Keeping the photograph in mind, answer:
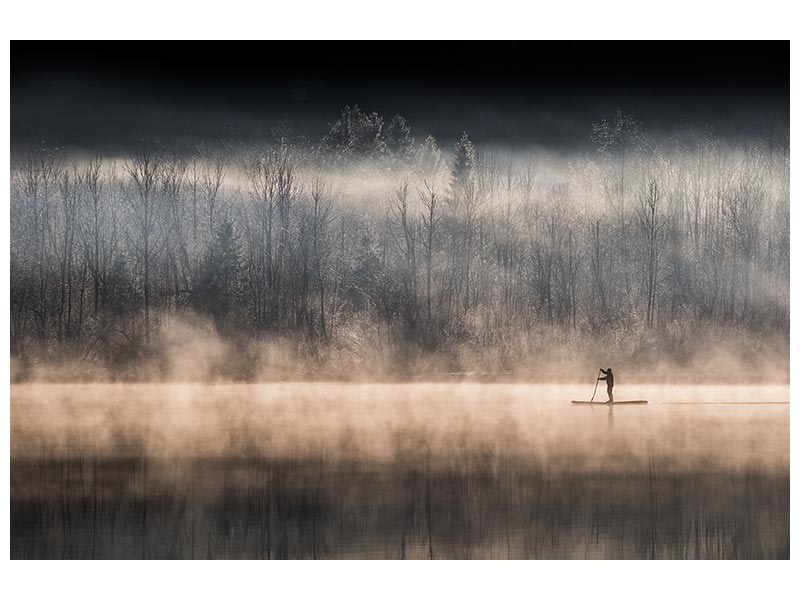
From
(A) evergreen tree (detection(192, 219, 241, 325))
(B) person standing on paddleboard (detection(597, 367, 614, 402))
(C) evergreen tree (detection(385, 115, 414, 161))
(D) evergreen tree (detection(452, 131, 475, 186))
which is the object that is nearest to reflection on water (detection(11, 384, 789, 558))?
(B) person standing on paddleboard (detection(597, 367, 614, 402))

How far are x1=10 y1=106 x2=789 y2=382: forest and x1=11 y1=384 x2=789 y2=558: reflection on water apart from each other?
296 millimetres

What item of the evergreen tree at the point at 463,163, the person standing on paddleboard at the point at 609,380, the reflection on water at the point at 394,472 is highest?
→ the evergreen tree at the point at 463,163

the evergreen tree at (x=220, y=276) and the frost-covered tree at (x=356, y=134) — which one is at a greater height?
the frost-covered tree at (x=356, y=134)

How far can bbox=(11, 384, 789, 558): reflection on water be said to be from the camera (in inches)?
366

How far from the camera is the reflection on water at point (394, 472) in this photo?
929cm

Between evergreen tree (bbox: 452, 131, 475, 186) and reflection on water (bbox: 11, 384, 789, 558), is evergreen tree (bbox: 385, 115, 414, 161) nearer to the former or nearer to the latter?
evergreen tree (bbox: 452, 131, 475, 186)

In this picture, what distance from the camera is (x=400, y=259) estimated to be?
1156cm

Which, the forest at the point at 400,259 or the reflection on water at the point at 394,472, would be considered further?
the forest at the point at 400,259

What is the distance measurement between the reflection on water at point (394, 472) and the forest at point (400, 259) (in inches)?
11.6

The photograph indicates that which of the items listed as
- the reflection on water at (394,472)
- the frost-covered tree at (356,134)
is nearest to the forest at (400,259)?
the frost-covered tree at (356,134)

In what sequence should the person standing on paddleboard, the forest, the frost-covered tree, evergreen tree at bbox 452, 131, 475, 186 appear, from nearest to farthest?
the frost-covered tree
the forest
evergreen tree at bbox 452, 131, 475, 186
the person standing on paddleboard

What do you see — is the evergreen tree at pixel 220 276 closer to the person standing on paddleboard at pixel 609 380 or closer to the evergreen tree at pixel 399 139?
the evergreen tree at pixel 399 139

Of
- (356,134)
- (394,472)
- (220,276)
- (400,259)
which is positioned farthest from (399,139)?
(394,472)
